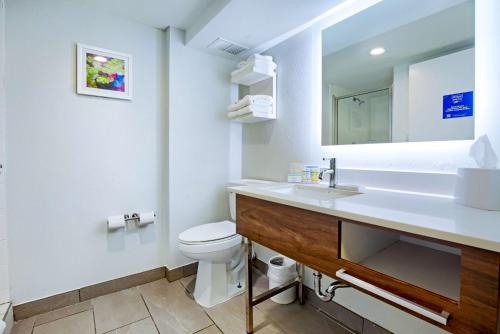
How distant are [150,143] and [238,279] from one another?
1.33 metres

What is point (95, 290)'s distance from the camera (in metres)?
1.79

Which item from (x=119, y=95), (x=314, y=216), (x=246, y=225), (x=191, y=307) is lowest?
(x=191, y=307)

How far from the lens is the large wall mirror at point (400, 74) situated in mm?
1099

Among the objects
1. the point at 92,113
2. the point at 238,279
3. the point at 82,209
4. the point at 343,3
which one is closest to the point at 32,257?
the point at 82,209

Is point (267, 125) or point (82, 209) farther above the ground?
point (267, 125)

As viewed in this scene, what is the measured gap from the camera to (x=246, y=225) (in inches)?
52.2

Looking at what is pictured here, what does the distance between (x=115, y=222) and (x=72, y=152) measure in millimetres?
579

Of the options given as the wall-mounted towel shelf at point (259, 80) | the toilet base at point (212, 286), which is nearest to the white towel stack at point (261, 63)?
the wall-mounted towel shelf at point (259, 80)

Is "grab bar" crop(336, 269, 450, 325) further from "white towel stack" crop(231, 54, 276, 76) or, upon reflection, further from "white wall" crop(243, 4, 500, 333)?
"white towel stack" crop(231, 54, 276, 76)

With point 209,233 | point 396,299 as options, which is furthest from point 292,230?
point 209,233

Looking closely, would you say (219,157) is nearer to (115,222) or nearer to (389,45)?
(115,222)

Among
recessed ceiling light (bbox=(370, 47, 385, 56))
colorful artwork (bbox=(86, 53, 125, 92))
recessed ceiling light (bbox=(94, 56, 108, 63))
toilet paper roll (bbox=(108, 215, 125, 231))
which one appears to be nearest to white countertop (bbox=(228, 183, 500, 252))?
recessed ceiling light (bbox=(370, 47, 385, 56))

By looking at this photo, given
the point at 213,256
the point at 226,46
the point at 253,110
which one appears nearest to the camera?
the point at 213,256

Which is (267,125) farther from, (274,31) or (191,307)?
(191,307)
